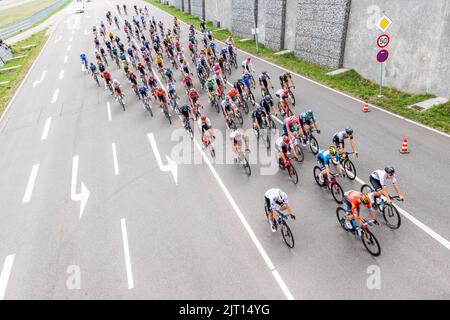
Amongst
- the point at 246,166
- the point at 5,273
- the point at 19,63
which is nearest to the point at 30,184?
the point at 5,273

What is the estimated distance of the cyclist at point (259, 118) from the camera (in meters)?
13.7

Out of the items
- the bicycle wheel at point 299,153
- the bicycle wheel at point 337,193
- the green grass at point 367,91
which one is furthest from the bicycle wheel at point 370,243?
the green grass at point 367,91

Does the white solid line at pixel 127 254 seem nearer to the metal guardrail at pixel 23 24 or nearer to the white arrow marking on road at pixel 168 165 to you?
the white arrow marking on road at pixel 168 165

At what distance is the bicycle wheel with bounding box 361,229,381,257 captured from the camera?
801 centimetres

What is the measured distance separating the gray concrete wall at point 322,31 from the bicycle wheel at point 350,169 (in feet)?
38.8

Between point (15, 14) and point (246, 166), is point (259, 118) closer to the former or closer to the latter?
point (246, 166)

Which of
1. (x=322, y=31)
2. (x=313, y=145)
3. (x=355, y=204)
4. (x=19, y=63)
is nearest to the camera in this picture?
(x=355, y=204)

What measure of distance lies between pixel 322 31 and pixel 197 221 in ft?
56.6

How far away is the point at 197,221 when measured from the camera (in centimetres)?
1027

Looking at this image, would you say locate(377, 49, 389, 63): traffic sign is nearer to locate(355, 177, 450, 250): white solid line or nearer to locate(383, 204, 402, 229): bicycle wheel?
locate(355, 177, 450, 250): white solid line

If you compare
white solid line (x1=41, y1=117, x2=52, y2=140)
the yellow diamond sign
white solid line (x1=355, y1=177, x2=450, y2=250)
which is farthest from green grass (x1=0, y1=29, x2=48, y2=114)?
white solid line (x1=355, y1=177, x2=450, y2=250)

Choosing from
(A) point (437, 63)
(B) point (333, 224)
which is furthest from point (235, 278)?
(A) point (437, 63)

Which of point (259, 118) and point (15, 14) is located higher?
point (15, 14)

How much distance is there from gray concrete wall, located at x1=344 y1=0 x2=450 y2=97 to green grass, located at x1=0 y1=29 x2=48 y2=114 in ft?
81.5
